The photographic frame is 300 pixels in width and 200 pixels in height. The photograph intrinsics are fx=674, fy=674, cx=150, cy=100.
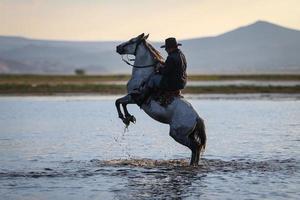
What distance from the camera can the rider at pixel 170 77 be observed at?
48.8 feet

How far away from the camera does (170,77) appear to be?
48.7 feet

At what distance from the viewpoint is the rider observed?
14.9 meters

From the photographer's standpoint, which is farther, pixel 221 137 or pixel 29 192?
pixel 221 137

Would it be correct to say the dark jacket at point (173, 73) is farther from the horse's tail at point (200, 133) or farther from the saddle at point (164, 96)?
the horse's tail at point (200, 133)

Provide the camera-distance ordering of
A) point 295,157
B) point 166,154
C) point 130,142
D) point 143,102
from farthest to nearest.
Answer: point 130,142 → point 166,154 → point 295,157 → point 143,102

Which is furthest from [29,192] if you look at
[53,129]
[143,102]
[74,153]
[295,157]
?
[53,129]

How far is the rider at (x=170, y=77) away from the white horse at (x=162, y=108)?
212 mm

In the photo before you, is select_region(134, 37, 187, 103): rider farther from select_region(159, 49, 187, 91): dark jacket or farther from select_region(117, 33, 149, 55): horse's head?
select_region(117, 33, 149, 55): horse's head

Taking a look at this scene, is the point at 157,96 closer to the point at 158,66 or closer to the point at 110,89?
the point at 158,66

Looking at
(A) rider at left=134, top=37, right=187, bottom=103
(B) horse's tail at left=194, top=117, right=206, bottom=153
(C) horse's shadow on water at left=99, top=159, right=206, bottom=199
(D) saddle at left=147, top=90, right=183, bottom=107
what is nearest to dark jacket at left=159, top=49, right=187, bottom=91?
(A) rider at left=134, top=37, right=187, bottom=103

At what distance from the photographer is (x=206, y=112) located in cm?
3397

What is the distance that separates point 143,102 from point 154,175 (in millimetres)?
1822

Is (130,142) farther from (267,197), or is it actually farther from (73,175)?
(267,197)

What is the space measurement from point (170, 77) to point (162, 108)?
2.34 ft
